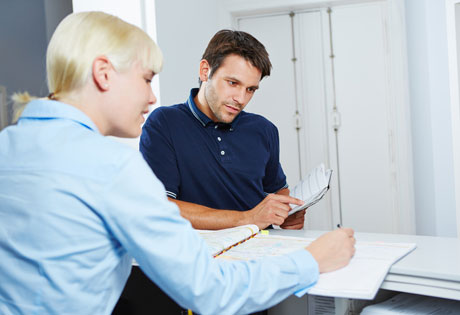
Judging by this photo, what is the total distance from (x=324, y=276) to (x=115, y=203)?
44 centimetres

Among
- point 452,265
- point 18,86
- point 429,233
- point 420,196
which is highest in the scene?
point 18,86

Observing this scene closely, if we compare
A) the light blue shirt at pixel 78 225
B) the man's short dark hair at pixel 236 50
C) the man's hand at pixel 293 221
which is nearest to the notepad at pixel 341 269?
the light blue shirt at pixel 78 225

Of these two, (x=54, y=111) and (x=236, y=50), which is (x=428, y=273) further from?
(x=236, y=50)

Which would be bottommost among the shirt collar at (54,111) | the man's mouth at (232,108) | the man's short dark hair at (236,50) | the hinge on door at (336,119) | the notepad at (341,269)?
the notepad at (341,269)

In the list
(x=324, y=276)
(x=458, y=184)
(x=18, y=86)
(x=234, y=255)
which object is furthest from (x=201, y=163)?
(x=458, y=184)

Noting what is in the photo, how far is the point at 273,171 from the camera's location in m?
1.84

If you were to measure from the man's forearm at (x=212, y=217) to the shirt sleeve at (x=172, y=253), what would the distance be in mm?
625

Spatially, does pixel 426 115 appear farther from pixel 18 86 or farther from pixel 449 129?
pixel 18 86

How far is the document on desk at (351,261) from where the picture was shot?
773 mm

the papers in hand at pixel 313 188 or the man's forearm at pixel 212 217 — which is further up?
the papers in hand at pixel 313 188

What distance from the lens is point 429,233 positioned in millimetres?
3070

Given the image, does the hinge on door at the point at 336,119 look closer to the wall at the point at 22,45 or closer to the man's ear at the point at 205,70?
the man's ear at the point at 205,70

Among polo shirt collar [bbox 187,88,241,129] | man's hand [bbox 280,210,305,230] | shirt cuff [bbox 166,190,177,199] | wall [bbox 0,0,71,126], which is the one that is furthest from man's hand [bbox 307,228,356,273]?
wall [bbox 0,0,71,126]

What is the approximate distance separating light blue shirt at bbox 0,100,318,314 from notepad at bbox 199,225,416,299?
22 cm
